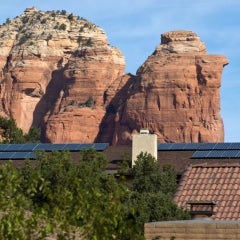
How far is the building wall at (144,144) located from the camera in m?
68.3

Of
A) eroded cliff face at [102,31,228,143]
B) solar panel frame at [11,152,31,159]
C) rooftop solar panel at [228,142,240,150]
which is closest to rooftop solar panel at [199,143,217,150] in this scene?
rooftop solar panel at [228,142,240,150]

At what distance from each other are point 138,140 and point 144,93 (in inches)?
3865

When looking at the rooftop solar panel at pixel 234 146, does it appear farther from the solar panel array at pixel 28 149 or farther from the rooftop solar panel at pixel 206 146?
the solar panel array at pixel 28 149

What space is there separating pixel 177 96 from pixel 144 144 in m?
97.1

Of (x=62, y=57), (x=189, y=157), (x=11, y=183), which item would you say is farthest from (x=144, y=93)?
(x=11, y=183)

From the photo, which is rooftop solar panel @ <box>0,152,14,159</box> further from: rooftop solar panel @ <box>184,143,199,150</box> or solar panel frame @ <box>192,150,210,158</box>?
solar panel frame @ <box>192,150,210,158</box>

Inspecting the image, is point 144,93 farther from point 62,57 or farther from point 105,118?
point 62,57

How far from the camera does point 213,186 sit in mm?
42969

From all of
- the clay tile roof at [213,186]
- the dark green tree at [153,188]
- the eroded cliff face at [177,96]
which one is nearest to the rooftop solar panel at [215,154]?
the dark green tree at [153,188]

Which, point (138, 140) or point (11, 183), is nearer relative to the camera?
point (11, 183)

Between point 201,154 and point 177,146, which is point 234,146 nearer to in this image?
point 201,154

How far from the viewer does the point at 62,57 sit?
7210 inches

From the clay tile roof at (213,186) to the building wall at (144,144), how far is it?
22.2 m

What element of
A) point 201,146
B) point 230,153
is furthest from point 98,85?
point 230,153
